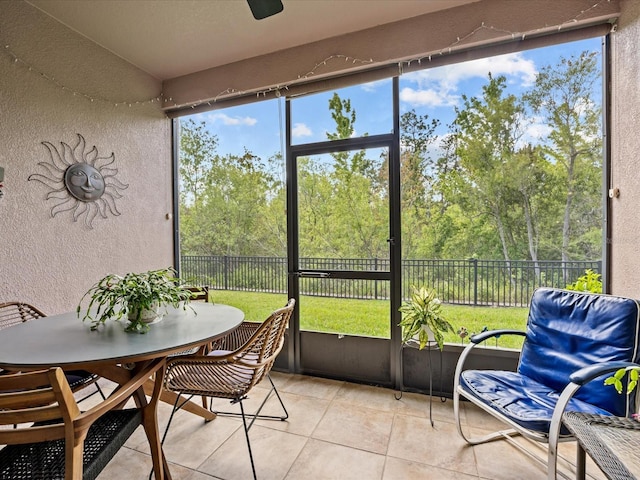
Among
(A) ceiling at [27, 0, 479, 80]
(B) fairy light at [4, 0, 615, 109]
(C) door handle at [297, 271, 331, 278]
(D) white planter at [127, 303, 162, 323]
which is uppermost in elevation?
(A) ceiling at [27, 0, 479, 80]

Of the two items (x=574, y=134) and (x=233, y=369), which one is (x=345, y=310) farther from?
(x=574, y=134)

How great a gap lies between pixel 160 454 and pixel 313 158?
93.2 inches

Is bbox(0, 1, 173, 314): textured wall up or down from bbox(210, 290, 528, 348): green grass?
up

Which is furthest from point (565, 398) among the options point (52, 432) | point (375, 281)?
point (52, 432)

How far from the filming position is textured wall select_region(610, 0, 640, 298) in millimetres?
1781

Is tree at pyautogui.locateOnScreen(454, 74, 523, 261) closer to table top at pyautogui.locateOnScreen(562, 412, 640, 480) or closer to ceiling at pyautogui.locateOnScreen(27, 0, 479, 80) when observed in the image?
ceiling at pyautogui.locateOnScreen(27, 0, 479, 80)

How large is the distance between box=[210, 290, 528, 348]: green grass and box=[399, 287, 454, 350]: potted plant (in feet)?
0.73

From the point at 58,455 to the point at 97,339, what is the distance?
18.7 inches

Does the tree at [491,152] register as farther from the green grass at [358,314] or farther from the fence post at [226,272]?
the fence post at [226,272]

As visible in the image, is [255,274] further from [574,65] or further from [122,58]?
[574,65]

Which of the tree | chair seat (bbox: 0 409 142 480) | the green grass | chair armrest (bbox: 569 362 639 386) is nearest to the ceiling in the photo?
the tree

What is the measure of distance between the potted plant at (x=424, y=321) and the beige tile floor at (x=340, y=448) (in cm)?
53

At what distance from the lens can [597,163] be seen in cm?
208

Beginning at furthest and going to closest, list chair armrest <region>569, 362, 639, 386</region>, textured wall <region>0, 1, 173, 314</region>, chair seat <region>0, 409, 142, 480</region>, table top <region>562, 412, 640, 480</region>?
textured wall <region>0, 1, 173, 314</region>, chair armrest <region>569, 362, 639, 386</region>, chair seat <region>0, 409, 142, 480</region>, table top <region>562, 412, 640, 480</region>
